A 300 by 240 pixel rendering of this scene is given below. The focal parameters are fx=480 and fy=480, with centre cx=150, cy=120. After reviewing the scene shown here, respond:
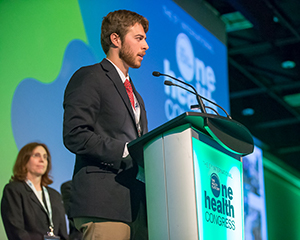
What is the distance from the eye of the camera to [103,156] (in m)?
1.68

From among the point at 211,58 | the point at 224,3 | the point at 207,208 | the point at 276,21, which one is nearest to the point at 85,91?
the point at 207,208

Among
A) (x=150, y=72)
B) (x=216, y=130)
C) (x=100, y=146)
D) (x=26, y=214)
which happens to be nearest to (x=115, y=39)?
(x=100, y=146)

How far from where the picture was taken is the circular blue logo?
157 centimetres

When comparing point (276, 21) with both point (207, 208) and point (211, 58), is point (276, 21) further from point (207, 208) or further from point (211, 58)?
point (207, 208)

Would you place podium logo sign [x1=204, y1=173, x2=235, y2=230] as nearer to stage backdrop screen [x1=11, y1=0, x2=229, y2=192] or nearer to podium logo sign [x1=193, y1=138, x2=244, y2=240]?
podium logo sign [x1=193, y1=138, x2=244, y2=240]

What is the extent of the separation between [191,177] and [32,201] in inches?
83.6

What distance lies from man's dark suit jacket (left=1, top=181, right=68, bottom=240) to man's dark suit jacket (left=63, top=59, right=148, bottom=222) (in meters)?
1.40

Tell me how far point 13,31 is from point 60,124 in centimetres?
69

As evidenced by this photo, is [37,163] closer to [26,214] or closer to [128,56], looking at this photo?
[26,214]

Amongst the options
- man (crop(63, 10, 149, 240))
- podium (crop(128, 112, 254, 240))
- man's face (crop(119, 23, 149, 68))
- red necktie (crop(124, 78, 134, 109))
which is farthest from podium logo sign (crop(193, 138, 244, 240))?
man's face (crop(119, 23, 149, 68))

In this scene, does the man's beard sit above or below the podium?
above

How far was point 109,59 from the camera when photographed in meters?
2.08

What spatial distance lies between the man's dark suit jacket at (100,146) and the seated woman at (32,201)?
1388 mm

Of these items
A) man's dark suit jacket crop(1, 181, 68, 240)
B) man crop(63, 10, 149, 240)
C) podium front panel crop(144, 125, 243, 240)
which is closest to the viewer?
podium front panel crop(144, 125, 243, 240)
